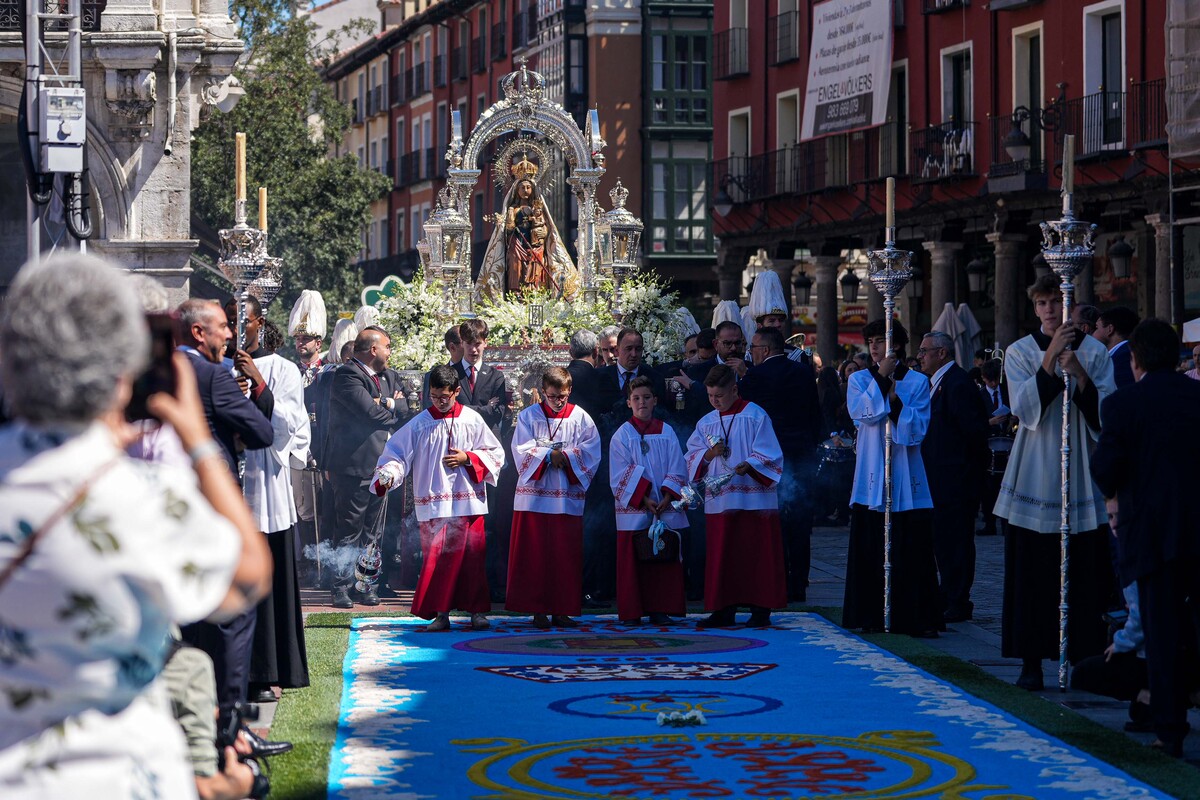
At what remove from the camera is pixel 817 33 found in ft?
111

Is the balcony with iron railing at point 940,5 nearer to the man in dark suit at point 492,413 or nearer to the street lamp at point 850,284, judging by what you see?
the street lamp at point 850,284

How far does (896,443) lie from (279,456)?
14.6ft

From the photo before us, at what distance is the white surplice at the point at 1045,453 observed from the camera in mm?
9211

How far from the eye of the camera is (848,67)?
108 feet

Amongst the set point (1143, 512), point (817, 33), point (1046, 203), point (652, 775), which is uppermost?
point (817, 33)

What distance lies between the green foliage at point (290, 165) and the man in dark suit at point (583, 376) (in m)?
21.3

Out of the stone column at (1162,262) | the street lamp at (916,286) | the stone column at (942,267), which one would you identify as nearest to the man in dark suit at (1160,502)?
the stone column at (1162,262)

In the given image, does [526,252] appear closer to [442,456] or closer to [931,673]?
[442,456]

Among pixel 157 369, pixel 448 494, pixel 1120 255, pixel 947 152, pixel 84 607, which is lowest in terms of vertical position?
pixel 448 494

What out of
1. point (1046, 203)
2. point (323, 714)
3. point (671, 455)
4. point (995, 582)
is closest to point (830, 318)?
point (1046, 203)

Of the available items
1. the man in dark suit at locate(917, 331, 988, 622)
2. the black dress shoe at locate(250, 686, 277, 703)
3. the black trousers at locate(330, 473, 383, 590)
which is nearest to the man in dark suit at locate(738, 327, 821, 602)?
the man in dark suit at locate(917, 331, 988, 622)

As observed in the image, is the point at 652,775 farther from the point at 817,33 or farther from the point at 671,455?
the point at 817,33

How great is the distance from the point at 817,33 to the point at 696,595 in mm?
22041

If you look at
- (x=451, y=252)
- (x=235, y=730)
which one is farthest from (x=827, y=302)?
(x=235, y=730)
